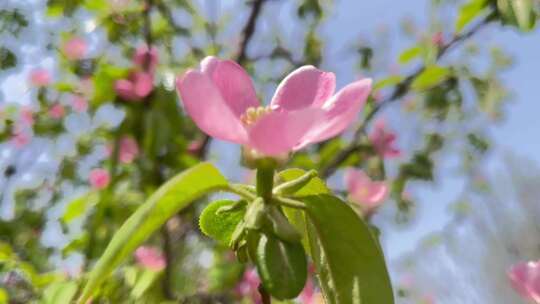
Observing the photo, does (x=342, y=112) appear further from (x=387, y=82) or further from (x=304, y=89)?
(x=387, y=82)

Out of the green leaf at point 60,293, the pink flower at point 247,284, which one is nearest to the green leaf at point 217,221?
the green leaf at point 60,293

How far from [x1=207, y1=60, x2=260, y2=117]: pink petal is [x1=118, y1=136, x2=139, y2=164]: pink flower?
1388mm

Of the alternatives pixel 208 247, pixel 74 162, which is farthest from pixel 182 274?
pixel 74 162

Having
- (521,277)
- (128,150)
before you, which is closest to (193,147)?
(128,150)

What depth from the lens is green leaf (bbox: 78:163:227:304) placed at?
364mm

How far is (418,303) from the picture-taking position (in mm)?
2998

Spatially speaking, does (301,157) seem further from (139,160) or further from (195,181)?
(195,181)

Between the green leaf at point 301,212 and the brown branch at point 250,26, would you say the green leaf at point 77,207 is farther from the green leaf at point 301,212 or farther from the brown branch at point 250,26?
the green leaf at point 301,212

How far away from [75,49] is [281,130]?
207 cm

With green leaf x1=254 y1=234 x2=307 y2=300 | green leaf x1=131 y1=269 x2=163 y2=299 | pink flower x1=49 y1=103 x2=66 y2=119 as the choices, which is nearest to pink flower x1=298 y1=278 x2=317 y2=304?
green leaf x1=131 y1=269 x2=163 y2=299

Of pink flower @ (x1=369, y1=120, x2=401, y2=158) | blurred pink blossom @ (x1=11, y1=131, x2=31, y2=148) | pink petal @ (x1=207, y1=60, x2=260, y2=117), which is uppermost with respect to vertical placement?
pink petal @ (x1=207, y1=60, x2=260, y2=117)

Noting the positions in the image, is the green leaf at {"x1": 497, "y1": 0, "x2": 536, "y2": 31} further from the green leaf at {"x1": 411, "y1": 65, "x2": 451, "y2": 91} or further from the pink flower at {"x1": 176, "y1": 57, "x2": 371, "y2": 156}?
the pink flower at {"x1": 176, "y1": 57, "x2": 371, "y2": 156}

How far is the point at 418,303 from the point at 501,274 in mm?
1839

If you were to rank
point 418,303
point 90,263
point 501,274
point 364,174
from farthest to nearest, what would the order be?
point 418,303 < point 364,174 < point 90,263 < point 501,274
